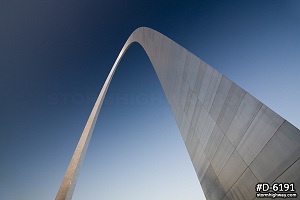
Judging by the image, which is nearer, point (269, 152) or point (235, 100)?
point (269, 152)

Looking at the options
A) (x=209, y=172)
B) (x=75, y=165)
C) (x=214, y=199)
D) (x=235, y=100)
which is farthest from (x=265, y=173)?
(x=75, y=165)

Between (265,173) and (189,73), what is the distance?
6.64 metres

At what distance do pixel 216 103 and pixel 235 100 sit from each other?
152 cm

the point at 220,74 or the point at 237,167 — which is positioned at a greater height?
the point at 220,74

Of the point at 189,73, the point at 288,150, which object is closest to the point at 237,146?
the point at 288,150

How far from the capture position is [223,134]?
8812mm

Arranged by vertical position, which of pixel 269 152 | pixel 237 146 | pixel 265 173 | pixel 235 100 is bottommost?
pixel 265 173

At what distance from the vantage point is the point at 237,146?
25.7 ft

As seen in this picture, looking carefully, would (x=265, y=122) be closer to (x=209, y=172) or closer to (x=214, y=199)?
(x=209, y=172)

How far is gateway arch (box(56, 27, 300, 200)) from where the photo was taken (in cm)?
577

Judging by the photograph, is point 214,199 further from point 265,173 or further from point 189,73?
point 189,73

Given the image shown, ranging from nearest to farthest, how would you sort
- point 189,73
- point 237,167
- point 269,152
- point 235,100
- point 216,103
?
1. point 269,152
2. point 235,100
3. point 237,167
4. point 216,103
5. point 189,73

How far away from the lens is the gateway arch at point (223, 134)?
18.9 ft

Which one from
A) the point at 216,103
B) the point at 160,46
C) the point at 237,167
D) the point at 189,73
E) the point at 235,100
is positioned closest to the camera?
the point at 235,100
